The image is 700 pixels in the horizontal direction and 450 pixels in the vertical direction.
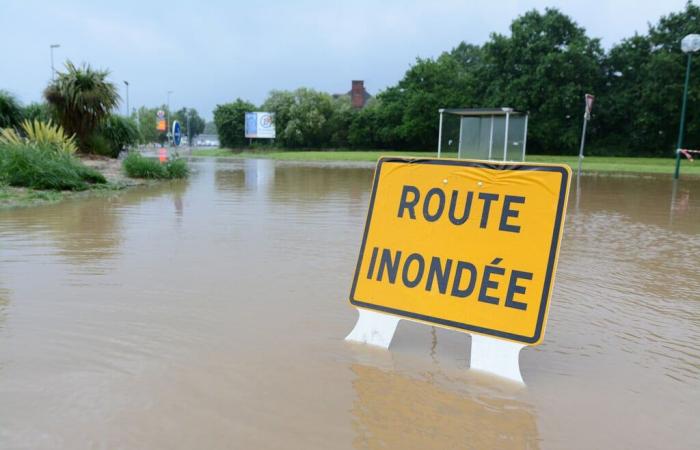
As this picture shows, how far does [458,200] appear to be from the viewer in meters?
3.84

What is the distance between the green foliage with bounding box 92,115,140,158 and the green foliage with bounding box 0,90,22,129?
3.17 meters

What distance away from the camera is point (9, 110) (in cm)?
2191

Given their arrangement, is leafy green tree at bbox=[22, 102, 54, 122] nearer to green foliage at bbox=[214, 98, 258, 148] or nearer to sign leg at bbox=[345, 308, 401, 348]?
sign leg at bbox=[345, 308, 401, 348]

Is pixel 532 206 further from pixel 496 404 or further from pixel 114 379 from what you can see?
pixel 114 379

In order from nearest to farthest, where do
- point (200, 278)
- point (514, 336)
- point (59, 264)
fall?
point (514, 336) < point (200, 278) < point (59, 264)

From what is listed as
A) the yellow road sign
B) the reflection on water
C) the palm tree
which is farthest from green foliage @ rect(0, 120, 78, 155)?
the reflection on water

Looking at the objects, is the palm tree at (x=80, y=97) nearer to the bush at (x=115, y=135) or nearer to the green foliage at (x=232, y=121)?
the bush at (x=115, y=135)

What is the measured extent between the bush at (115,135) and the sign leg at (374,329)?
20439mm

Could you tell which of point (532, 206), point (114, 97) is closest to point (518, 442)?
point (532, 206)

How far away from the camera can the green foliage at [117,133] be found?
74.1 feet

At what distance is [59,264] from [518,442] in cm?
504

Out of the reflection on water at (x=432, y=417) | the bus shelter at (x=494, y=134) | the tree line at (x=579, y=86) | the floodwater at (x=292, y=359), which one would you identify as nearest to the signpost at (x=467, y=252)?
the floodwater at (x=292, y=359)

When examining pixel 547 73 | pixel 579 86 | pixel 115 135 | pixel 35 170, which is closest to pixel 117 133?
pixel 115 135

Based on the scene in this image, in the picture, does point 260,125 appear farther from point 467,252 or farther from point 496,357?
point 496,357
